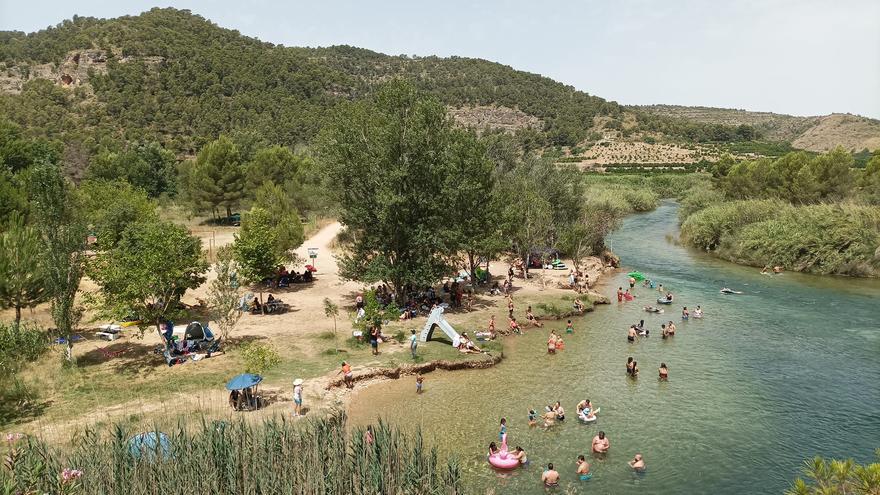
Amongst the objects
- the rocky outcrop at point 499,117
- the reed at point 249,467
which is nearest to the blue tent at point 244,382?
the reed at point 249,467

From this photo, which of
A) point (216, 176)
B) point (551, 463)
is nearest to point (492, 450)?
point (551, 463)

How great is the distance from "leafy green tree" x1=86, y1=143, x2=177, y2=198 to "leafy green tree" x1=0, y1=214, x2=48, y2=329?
142 ft

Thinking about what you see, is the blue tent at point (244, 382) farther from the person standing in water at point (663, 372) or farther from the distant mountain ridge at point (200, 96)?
the distant mountain ridge at point (200, 96)

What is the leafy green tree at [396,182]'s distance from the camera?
32.9 meters

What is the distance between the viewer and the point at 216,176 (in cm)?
6412

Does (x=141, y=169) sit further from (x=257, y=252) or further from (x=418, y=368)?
(x=418, y=368)

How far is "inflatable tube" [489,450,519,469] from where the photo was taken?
1844 cm

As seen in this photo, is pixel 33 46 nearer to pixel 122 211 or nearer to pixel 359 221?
pixel 122 211

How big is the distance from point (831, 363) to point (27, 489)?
106 feet

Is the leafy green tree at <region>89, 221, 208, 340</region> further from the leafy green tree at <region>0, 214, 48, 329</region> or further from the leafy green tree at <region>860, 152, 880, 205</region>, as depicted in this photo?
the leafy green tree at <region>860, 152, 880, 205</region>

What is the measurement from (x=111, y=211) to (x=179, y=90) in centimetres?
10226

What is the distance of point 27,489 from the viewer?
11.5 meters

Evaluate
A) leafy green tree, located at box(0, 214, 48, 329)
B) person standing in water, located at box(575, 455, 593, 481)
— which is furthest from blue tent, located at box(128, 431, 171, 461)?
leafy green tree, located at box(0, 214, 48, 329)

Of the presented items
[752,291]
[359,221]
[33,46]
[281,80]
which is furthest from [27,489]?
[33,46]
